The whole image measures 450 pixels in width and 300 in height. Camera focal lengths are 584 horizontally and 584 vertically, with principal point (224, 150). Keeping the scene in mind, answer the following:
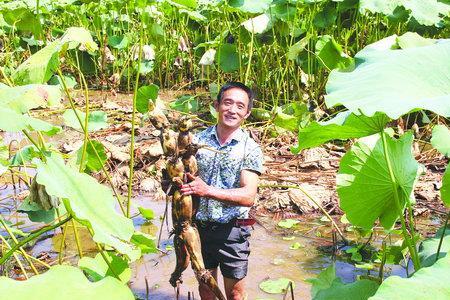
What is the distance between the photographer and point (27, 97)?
57.2 inches

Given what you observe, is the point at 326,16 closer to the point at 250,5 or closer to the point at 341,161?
the point at 250,5

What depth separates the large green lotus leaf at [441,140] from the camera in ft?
5.13

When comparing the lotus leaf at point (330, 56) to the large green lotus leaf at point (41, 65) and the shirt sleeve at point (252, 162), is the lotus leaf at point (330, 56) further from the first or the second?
the large green lotus leaf at point (41, 65)

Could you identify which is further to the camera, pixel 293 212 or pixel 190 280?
pixel 293 212

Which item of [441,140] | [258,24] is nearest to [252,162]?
[441,140]

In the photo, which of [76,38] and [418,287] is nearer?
[418,287]

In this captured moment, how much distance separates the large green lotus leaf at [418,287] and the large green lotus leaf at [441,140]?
712 millimetres

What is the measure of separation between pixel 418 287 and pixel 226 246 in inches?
58.5

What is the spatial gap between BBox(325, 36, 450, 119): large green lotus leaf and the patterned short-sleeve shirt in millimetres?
942

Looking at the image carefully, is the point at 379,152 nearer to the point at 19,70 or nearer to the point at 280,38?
the point at 19,70

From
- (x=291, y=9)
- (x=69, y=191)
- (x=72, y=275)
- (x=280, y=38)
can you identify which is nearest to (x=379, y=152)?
(x=69, y=191)

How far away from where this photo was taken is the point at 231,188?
2273 millimetres

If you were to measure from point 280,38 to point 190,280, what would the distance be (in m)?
2.79

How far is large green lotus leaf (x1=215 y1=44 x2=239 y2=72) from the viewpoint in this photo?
493 cm
